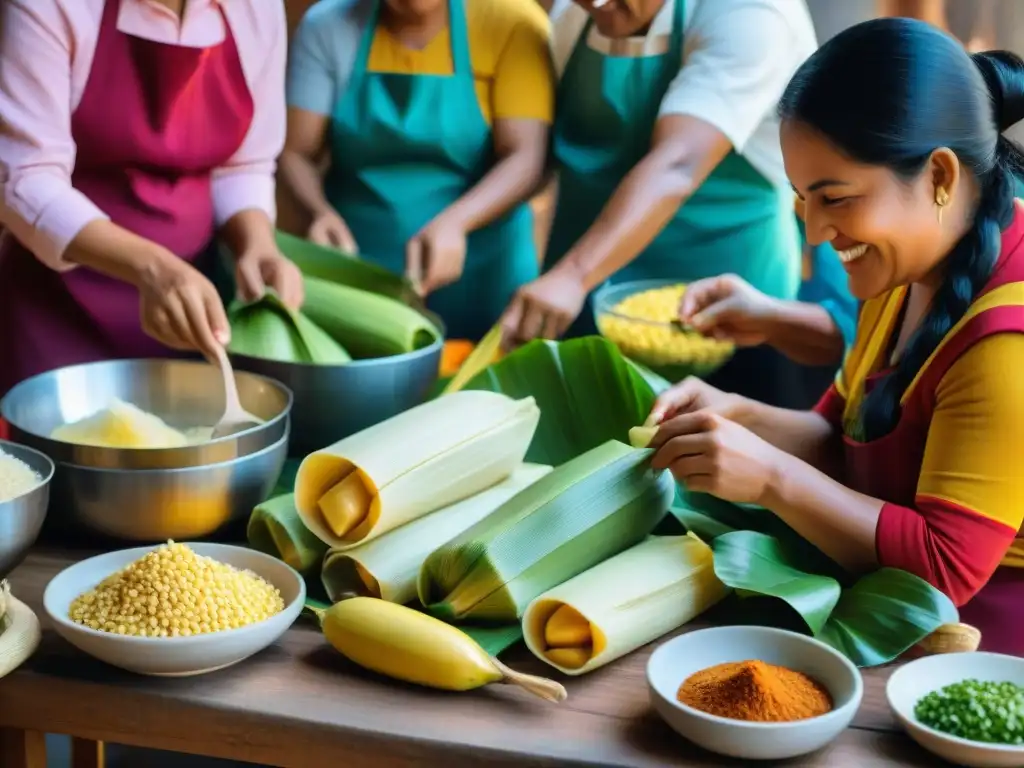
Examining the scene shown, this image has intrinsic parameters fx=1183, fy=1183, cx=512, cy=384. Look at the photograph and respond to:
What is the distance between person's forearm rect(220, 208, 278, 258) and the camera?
1.85 m

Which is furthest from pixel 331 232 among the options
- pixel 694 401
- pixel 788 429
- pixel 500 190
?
pixel 788 429

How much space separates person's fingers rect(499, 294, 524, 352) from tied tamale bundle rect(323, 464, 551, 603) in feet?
1.37

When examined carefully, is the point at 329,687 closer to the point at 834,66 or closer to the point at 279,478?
the point at 279,478

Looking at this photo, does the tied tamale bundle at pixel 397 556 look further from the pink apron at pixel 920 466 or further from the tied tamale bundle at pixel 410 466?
the pink apron at pixel 920 466

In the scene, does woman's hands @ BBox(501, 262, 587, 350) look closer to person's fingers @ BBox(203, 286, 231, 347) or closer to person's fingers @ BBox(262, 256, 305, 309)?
person's fingers @ BBox(262, 256, 305, 309)

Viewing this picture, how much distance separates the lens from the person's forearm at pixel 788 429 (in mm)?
1514

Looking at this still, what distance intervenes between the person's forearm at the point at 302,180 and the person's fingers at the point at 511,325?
36 cm

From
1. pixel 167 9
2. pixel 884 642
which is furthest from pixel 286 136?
pixel 884 642

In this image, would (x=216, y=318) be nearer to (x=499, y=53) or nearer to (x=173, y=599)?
(x=173, y=599)

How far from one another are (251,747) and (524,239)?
3.31ft

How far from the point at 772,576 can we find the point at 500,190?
85cm

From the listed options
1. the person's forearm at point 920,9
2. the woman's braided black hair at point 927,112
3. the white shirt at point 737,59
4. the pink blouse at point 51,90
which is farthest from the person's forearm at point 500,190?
the woman's braided black hair at point 927,112

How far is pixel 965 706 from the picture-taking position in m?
1.04

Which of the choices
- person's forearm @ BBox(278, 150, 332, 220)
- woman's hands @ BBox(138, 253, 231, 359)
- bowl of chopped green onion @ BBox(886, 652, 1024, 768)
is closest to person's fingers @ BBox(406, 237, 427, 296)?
person's forearm @ BBox(278, 150, 332, 220)
